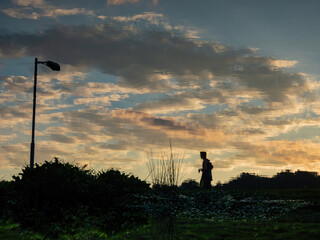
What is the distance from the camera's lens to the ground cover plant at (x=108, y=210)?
1033cm

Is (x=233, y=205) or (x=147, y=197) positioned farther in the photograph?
(x=233, y=205)

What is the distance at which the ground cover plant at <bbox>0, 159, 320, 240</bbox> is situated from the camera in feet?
33.9

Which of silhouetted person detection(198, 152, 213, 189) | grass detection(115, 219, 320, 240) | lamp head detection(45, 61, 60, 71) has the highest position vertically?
lamp head detection(45, 61, 60, 71)

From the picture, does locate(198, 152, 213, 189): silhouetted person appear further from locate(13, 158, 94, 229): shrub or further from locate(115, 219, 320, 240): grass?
locate(13, 158, 94, 229): shrub

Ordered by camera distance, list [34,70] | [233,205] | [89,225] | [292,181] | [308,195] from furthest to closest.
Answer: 1. [292,181]
2. [34,70]
3. [308,195]
4. [233,205]
5. [89,225]

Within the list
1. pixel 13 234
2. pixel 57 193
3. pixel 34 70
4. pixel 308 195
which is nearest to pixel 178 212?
pixel 57 193

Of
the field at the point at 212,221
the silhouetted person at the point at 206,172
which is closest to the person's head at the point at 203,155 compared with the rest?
the silhouetted person at the point at 206,172

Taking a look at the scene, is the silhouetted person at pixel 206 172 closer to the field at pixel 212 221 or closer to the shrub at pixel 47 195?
the field at pixel 212 221

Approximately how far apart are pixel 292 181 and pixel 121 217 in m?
19.1

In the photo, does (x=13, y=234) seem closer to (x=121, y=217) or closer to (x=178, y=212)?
(x=121, y=217)

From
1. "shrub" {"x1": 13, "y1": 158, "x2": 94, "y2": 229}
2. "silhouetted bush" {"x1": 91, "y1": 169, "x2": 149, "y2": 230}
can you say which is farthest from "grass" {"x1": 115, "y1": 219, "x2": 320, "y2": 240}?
"shrub" {"x1": 13, "y1": 158, "x2": 94, "y2": 229}

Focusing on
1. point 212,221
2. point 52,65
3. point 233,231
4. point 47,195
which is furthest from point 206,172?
point 47,195

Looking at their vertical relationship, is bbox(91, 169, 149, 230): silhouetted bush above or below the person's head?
below

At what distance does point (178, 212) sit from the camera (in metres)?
10.9
